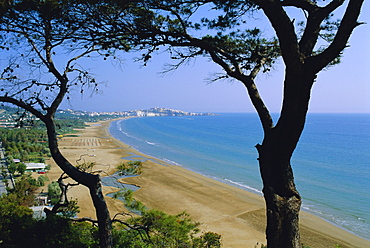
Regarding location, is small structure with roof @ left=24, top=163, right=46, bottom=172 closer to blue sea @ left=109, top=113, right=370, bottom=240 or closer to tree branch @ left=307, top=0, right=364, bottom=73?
blue sea @ left=109, top=113, right=370, bottom=240

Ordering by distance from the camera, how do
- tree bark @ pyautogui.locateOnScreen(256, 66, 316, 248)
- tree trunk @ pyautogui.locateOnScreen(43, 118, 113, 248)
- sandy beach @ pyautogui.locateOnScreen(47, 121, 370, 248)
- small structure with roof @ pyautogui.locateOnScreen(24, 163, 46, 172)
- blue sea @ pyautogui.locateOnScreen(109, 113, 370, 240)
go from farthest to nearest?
small structure with roof @ pyautogui.locateOnScreen(24, 163, 46, 172) < blue sea @ pyautogui.locateOnScreen(109, 113, 370, 240) < sandy beach @ pyautogui.locateOnScreen(47, 121, 370, 248) < tree trunk @ pyautogui.locateOnScreen(43, 118, 113, 248) < tree bark @ pyautogui.locateOnScreen(256, 66, 316, 248)

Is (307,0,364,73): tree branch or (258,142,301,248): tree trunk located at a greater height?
(307,0,364,73): tree branch

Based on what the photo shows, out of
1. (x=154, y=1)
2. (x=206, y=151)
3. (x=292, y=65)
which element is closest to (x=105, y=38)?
(x=154, y=1)

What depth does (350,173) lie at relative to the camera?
23984 mm

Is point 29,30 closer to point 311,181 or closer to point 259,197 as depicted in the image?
point 259,197

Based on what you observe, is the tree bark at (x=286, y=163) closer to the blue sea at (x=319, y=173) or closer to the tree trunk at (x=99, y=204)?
the tree trunk at (x=99, y=204)

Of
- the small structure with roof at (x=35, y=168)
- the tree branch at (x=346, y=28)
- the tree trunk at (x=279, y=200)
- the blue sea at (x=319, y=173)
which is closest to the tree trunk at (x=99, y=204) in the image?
the tree trunk at (x=279, y=200)

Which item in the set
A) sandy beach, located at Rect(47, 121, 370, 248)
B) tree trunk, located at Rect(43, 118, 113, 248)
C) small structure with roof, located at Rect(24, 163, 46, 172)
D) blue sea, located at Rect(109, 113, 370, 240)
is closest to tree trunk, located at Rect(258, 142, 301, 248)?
tree trunk, located at Rect(43, 118, 113, 248)

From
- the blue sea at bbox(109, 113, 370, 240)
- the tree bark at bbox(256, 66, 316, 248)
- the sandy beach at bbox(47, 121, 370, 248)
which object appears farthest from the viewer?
the blue sea at bbox(109, 113, 370, 240)

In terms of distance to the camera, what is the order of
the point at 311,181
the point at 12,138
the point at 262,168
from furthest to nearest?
the point at 12,138
the point at 311,181
the point at 262,168

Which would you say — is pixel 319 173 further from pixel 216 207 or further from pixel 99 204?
pixel 99 204

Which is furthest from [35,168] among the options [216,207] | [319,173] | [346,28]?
[346,28]

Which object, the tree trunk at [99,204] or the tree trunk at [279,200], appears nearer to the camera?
the tree trunk at [279,200]

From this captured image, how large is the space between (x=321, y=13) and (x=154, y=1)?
5.58ft
